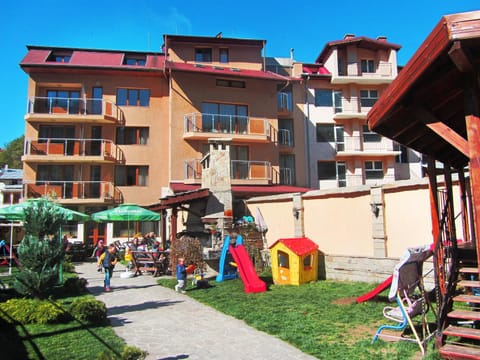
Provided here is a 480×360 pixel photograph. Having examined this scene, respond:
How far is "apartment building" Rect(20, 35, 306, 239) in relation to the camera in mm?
25891

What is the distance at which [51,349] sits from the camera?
20.4 feet

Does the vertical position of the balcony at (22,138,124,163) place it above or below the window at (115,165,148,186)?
above

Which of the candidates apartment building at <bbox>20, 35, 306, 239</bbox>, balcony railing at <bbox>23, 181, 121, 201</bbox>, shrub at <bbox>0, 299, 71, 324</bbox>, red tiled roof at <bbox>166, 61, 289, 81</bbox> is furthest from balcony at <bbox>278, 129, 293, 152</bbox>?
shrub at <bbox>0, 299, 71, 324</bbox>

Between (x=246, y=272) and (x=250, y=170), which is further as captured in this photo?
(x=250, y=170)

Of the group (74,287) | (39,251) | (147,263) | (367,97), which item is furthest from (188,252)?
(367,97)

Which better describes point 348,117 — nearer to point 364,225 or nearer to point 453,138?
point 364,225

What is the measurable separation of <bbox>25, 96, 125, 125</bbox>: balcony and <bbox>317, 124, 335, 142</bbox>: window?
13.8 meters

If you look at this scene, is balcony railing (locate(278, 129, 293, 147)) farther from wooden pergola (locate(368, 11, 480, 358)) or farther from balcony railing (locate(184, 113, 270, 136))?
wooden pergola (locate(368, 11, 480, 358))

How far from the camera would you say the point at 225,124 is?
26.5 m

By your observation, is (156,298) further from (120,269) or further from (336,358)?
(120,269)

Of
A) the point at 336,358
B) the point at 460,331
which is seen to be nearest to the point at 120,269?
the point at 336,358

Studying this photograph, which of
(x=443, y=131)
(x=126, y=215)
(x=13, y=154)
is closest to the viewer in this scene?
(x=443, y=131)

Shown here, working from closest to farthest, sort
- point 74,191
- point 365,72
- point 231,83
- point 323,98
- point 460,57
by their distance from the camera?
point 460,57, point 74,191, point 231,83, point 323,98, point 365,72

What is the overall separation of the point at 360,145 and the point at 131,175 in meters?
16.2
